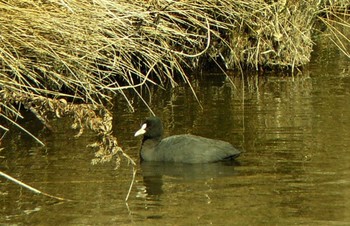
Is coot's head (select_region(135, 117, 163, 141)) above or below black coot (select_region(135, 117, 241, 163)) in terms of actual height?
above

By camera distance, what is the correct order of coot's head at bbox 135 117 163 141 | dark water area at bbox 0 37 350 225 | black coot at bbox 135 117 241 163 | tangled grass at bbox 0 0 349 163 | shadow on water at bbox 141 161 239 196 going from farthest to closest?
tangled grass at bbox 0 0 349 163
coot's head at bbox 135 117 163 141
black coot at bbox 135 117 241 163
shadow on water at bbox 141 161 239 196
dark water area at bbox 0 37 350 225

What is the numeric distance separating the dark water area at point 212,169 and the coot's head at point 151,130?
0.77 ft

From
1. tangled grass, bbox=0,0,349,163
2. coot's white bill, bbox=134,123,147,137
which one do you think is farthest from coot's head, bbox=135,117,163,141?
tangled grass, bbox=0,0,349,163

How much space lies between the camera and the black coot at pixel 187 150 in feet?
34.3

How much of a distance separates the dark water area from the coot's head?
234 mm

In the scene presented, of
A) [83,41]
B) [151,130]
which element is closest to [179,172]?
[151,130]

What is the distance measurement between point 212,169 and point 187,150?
420 millimetres

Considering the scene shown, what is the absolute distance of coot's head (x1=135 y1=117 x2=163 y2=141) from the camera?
36.9ft

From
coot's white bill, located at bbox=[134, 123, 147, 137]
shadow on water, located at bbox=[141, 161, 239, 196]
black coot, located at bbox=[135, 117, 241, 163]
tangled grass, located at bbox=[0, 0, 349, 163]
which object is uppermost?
tangled grass, located at bbox=[0, 0, 349, 163]

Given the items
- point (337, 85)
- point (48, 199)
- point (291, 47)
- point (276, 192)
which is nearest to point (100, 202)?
point (48, 199)

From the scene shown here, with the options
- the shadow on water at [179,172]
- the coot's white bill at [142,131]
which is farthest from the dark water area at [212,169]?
the coot's white bill at [142,131]

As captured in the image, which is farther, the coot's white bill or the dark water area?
the coot's white bill

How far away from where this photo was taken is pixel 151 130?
37.0 ft

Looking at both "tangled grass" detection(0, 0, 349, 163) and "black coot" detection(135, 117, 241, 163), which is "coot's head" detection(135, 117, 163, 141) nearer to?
"black coot" detection(135, 117, 241, 163)
